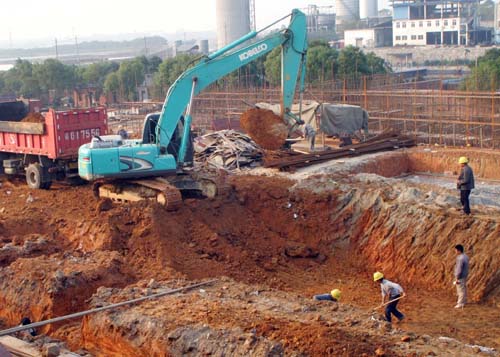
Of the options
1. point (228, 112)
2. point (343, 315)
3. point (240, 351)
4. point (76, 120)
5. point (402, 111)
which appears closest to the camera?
point (240, 351)

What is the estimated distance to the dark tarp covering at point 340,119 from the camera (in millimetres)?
25828

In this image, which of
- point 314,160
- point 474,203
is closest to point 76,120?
point 314,160

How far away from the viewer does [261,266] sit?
1533 centimetres

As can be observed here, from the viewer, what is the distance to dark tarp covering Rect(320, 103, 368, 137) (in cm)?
2583

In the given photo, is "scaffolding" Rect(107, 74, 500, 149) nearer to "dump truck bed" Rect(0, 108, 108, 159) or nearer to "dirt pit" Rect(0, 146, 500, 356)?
"dump truck bed" Rect(0, 108, 108, 159)

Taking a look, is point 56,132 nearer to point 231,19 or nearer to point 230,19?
point 230,19

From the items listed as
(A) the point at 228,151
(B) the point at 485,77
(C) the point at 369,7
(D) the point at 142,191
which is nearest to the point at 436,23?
(B) the point at 485,77

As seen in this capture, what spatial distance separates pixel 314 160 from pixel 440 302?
8.55m

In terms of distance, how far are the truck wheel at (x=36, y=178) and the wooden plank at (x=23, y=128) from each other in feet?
3.10

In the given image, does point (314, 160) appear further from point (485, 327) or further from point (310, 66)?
point (310, 66)

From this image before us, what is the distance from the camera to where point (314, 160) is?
2167 cm

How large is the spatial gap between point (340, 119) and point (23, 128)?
11229mm

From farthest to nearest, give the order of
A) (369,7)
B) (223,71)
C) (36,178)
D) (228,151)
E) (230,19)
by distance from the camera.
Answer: (369,7) → (230,19) → (228,151) → (36,178) → (223,71)

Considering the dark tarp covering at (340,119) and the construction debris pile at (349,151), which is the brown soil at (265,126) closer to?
the construction debris pile at (349,151)
